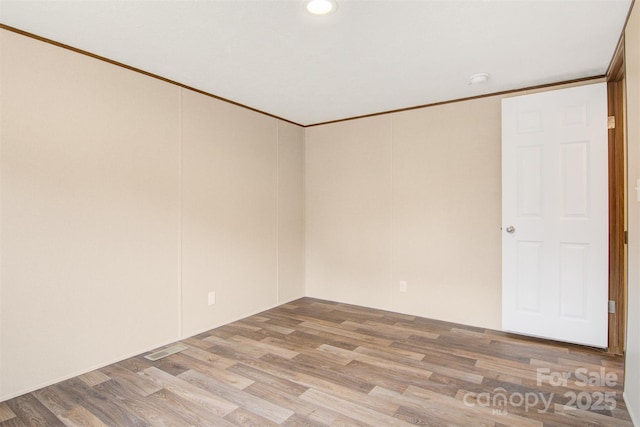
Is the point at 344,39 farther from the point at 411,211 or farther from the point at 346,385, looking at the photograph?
the point at 346,385

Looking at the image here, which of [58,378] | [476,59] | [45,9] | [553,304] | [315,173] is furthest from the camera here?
[315,173]

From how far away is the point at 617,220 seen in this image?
272cm

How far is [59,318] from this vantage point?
235 centimetres

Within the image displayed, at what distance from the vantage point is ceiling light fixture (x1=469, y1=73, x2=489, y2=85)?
9.35 feet

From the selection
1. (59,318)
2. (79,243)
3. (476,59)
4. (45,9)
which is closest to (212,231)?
(79,243)

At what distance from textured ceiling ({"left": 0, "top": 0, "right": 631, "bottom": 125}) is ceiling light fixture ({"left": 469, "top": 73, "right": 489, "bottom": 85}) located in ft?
0.18

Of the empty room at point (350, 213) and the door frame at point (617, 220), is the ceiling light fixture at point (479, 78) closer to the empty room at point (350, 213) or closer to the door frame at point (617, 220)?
the empty room at point (350, 213)

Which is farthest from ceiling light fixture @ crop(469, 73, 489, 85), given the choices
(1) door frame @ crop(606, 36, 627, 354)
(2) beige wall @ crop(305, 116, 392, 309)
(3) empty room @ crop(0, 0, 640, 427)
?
(2) beige wall @ crop(305, 116, 392, 309)

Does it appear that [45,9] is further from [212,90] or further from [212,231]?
[212,231]

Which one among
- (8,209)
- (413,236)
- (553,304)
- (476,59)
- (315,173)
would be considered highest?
(476,59)

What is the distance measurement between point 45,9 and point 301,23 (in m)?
1.44

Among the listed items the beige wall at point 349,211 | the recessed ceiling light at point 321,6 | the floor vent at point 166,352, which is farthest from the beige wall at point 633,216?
the floor vent at point 166,352

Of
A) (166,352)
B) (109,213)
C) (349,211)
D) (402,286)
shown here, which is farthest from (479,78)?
(166,352)

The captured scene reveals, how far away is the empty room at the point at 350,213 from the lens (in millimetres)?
2043
